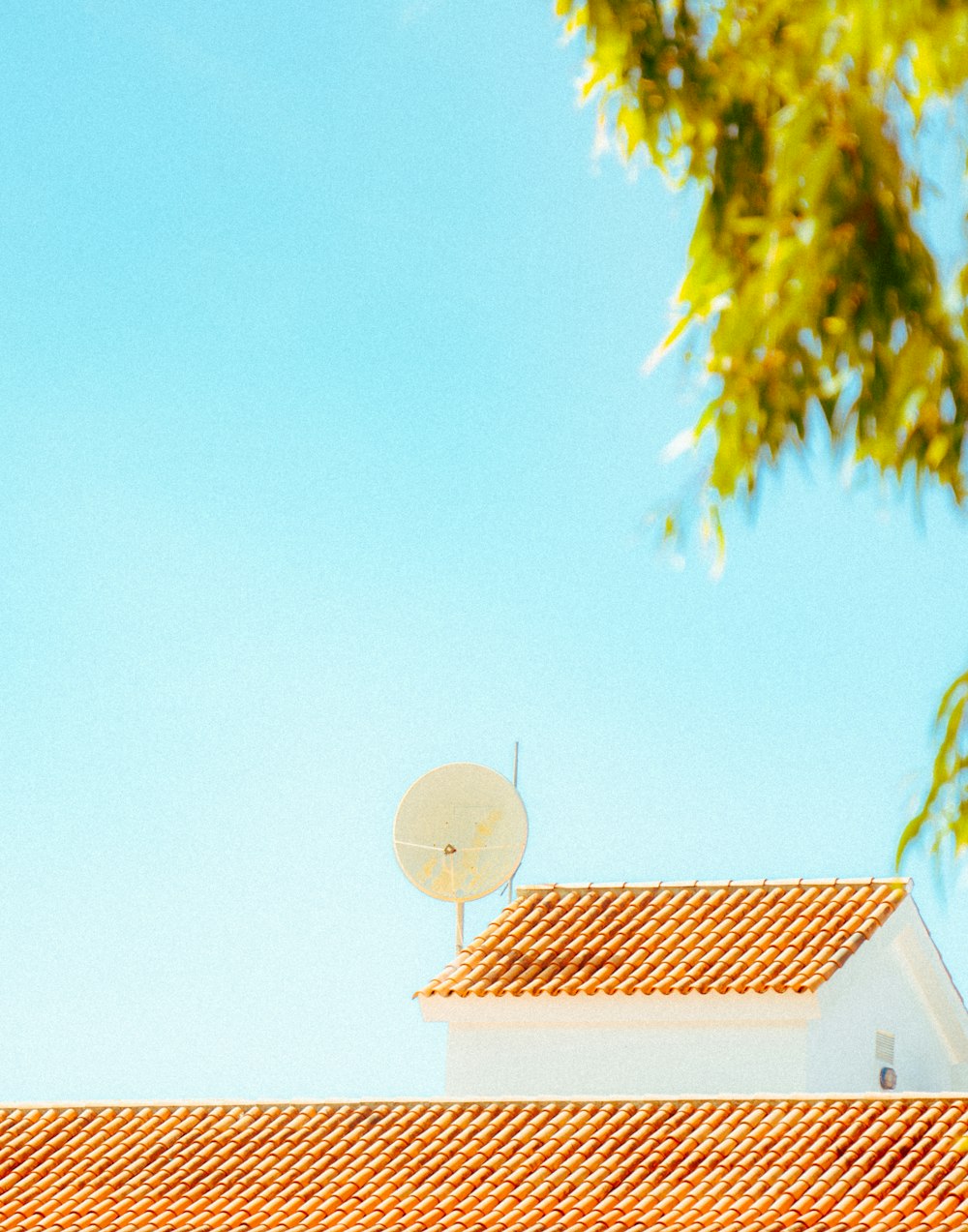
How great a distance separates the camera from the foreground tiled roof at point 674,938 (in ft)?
69.3

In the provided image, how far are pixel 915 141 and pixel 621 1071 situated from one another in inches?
662

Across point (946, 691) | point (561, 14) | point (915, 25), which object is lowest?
point (946, 691)

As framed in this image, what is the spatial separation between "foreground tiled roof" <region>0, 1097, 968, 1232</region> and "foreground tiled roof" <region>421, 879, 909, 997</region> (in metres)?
2.33

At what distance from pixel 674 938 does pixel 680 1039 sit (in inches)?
53.8

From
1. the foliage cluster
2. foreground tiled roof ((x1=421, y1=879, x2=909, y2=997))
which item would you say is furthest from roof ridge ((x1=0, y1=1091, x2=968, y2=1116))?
the foliage cluster

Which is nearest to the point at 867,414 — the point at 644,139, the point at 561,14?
the point at 644,139

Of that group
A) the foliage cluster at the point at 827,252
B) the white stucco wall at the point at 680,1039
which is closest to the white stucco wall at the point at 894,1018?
the white stucco wall at the point at 680,1039

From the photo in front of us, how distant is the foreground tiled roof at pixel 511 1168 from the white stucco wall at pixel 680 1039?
1.76 meters

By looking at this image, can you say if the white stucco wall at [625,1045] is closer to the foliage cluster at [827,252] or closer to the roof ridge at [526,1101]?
the roof ridge at [526,1101]

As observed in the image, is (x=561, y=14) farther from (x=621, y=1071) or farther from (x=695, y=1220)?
(x=621, y=1071)

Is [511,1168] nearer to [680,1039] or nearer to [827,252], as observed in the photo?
[680,1039]

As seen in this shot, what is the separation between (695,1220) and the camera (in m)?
16.2

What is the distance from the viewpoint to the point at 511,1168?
58.9 feet

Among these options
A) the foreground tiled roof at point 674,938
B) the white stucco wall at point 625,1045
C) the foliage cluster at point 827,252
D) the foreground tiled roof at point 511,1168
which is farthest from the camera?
the foreground tiled roof at point 674,938
